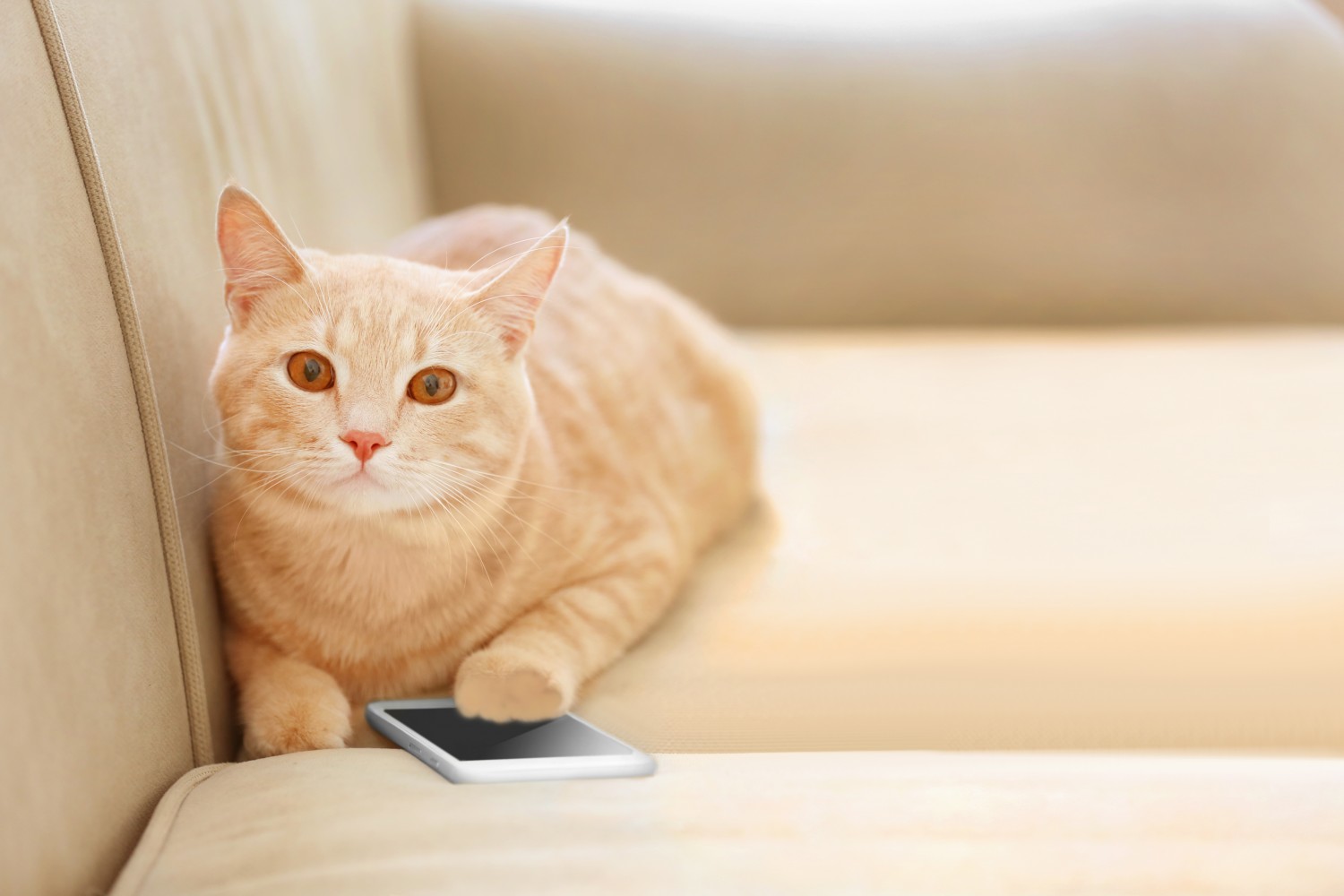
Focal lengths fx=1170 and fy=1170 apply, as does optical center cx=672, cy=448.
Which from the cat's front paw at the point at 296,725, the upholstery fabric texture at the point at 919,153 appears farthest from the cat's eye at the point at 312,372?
the upholstery fabric texture at the point at 919,153

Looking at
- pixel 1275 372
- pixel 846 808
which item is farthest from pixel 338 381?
pixel 1275 372

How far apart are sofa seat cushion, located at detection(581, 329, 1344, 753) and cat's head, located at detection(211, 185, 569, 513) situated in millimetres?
293

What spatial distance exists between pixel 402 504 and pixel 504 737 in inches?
8.8

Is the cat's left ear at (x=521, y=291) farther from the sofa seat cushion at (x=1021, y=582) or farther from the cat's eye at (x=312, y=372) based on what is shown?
the sofa seat cushion at (x=1021, y=582)

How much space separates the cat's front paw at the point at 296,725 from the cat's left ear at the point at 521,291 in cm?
37

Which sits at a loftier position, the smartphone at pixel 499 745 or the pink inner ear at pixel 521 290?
the pink inner ear at pixel 521 290

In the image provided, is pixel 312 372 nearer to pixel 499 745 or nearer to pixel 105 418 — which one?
pixel 105 418

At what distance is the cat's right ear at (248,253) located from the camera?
1004 mm

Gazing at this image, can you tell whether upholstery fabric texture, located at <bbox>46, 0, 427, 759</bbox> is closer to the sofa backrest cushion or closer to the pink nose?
the sofa backrest cushion

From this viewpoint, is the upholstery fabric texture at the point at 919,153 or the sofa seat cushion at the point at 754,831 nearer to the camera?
the sofa seat cushion at the point at 754,831

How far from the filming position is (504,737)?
1029mm

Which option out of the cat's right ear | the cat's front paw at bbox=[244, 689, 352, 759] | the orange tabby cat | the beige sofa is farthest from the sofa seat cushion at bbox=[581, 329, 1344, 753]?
the cat's right ear

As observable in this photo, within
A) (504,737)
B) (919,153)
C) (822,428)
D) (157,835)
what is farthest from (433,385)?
(919,153)

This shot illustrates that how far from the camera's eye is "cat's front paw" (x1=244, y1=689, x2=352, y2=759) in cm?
102
